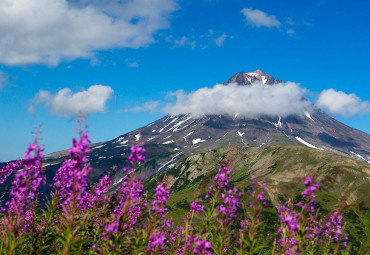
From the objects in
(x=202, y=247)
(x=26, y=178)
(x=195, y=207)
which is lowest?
(x=202, y=247)

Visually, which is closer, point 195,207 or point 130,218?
point 130,218

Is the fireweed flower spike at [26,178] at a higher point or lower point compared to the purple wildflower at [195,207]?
higher

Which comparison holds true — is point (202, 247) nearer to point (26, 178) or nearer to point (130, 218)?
point (130, 218)

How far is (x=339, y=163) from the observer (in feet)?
600

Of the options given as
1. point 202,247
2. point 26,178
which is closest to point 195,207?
point 202,247

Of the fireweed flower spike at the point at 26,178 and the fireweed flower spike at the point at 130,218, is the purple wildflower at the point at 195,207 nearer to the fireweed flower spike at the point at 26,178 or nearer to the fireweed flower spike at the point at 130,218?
the fireweed flower spike at the point at 130,218

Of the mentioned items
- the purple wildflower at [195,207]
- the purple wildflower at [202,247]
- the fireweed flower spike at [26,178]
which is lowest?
the purple wildflower at [202,247]

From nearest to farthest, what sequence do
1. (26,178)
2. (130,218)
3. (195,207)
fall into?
1. (26,178)
2. (130,218)
3. (195,207)

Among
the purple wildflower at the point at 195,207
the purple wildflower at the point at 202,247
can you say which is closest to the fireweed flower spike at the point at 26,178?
the purple wildflower at the point at 202,247

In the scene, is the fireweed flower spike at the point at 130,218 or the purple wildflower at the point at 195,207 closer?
the fireweed flower spike at the point at 130,218

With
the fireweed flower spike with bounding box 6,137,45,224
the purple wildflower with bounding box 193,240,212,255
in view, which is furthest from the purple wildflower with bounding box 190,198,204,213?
the fireweed flower spike with bounding box 6,137,45,224

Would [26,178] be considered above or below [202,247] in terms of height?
above

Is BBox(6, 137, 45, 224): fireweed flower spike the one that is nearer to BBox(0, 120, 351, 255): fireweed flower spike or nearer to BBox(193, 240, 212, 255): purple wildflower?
BBox(0, 120, 351, 255): fireweed flower spike

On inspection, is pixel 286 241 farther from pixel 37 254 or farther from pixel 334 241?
pixel 37 254
